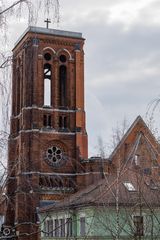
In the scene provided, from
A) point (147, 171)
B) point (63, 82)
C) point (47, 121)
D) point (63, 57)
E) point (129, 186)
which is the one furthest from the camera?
point (63, 82)

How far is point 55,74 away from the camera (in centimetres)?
5788

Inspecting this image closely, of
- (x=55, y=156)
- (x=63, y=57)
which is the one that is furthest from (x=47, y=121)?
(x=63, y=57)

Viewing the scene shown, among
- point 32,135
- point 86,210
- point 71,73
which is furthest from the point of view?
point 71,73

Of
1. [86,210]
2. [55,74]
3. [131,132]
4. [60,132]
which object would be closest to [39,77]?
[55,74]

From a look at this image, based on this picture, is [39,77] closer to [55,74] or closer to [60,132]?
[55,74]

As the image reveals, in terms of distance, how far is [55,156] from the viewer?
56.4m

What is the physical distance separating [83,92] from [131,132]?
6.80m

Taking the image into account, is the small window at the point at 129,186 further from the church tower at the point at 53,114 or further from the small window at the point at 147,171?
the church tower at the point at 53,114

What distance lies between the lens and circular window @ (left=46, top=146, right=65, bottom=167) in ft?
183

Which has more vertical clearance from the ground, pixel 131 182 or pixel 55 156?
pixel 55 156

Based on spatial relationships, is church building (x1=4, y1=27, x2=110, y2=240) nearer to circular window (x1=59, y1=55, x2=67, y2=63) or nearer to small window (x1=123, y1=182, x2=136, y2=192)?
circular window (x1=59, y1=55, x2=67, y2=63)

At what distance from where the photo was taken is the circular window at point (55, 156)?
183 ft

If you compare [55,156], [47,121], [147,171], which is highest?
[47,121]

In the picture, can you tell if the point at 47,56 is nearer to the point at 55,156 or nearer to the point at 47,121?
the point at 47,121
